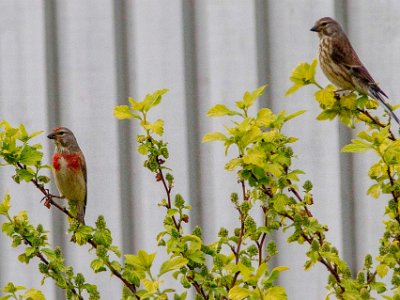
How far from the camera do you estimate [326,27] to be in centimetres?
306

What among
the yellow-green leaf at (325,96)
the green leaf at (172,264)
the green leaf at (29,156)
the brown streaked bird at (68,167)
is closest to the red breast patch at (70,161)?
the brown streaked bird at (68,167)

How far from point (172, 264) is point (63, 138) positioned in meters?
1.21

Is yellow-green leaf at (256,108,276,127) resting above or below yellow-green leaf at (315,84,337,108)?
below

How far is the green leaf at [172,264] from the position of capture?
6.22 feet

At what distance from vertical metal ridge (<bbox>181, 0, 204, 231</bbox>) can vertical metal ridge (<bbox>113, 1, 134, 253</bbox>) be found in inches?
9.1

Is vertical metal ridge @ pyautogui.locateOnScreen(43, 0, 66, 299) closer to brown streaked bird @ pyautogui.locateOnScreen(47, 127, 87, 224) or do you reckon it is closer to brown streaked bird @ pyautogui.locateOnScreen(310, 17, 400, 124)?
brown streaked bird @ pyautogui.locateOnScreen(47, 127, 87, 224)

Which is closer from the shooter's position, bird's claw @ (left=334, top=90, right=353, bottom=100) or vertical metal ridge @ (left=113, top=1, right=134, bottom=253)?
bird's claw @ (left=334, top=90, right=353, bottom=100)

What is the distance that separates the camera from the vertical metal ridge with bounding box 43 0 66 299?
3453 millimetres

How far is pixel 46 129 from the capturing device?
347 centimetres

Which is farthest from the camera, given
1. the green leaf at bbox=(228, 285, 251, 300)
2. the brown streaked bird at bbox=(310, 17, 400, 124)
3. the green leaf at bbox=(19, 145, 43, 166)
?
the brown streaked bird at bbox=(310, 17, 400, 124)

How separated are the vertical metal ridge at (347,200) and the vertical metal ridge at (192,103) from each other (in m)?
0.53

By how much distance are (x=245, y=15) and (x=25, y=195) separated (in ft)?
3.57

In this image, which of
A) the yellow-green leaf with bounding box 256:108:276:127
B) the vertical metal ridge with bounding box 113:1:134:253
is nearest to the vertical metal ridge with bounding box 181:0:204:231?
the vertical metal ridge with bounding box 113:1:134:253

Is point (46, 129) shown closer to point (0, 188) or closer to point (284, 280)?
point (0, 188)
